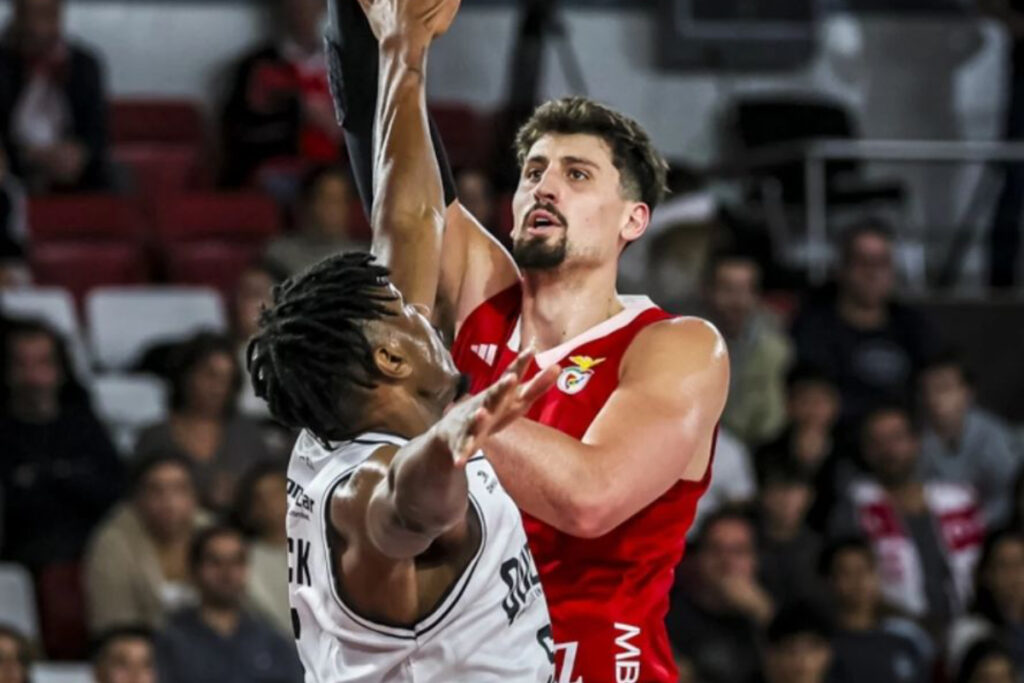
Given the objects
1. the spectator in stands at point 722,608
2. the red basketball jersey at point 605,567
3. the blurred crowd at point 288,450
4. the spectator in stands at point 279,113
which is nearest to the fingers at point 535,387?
the red basketball jersey at point 605,567

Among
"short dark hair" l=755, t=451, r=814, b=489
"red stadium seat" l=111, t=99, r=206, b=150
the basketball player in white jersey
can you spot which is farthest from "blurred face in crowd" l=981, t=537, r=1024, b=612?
the basketball player in white jersey

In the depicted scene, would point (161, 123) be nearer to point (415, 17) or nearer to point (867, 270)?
point (867, 270)

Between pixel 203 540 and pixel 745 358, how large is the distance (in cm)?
303

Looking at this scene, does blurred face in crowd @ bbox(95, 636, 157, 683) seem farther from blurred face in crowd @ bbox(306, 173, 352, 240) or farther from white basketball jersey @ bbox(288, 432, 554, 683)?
white basketball jersey @ bbox(288, 432, 554, 683)

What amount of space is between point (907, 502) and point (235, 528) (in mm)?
3081

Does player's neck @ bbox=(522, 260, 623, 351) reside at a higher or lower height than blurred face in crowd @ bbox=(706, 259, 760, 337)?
higher

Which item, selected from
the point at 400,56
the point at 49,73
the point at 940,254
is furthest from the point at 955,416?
the point at 400,56

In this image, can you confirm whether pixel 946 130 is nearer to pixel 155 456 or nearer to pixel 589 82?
pixel 589 82

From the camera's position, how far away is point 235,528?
830 cm

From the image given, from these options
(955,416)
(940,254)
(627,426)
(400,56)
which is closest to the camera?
(627,426)

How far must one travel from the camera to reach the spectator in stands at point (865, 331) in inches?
406

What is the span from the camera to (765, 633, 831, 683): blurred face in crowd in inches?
333

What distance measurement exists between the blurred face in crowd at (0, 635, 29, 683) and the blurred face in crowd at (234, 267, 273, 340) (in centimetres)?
239

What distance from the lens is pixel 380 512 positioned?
10.6 ft
